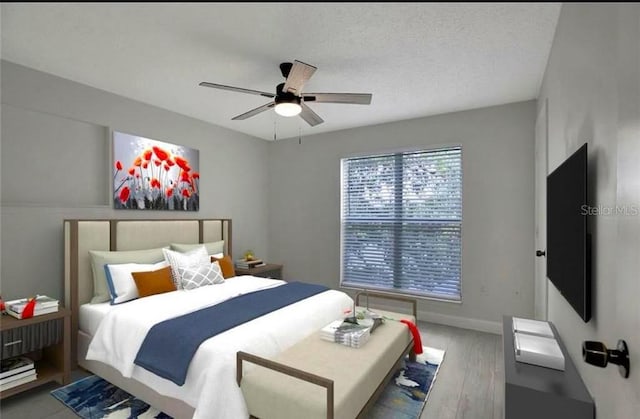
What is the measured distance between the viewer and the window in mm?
3732

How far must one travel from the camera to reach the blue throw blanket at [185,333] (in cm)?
183

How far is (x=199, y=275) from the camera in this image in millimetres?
3072

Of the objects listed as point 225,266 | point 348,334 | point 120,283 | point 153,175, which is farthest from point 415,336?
point 153,175

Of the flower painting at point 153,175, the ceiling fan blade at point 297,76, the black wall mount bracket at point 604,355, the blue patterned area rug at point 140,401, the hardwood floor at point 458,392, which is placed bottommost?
the hardwood floor at point 458,392

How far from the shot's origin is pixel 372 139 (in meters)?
4.22

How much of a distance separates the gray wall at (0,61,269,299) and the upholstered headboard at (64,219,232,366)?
0.55 feet

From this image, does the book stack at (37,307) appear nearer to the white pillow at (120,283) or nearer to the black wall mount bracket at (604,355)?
the white pillow at (120,283)

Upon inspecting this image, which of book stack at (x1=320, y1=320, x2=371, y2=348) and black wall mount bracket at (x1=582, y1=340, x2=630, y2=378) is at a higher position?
black wall mount bracket at (x1=582, y1=340, x2=630, y2=378)

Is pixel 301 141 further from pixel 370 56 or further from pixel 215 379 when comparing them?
pixel 215 379

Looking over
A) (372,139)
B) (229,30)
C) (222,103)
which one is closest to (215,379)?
(229,30)

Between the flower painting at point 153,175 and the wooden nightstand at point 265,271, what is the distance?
103cm

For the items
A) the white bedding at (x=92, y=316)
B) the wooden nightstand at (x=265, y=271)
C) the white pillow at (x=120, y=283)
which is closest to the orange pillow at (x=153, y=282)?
the white pillow at (x=120, y=283)

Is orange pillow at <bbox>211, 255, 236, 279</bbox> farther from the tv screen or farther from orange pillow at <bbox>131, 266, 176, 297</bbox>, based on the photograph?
the tv screen

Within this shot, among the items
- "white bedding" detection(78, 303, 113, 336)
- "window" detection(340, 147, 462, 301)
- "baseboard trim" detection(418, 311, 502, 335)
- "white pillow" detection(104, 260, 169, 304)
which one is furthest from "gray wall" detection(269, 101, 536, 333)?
"white bedding" detection(78, 303, 113, 336)
